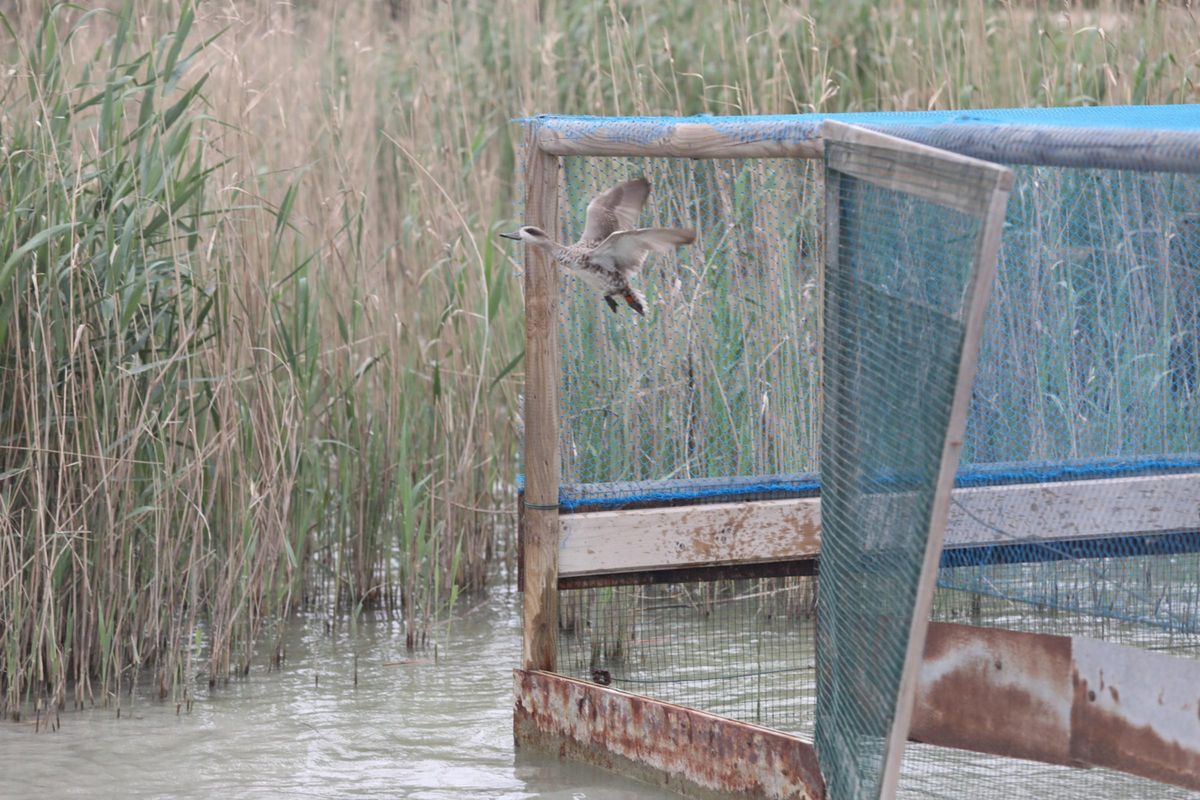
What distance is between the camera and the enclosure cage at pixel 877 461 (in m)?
2.46

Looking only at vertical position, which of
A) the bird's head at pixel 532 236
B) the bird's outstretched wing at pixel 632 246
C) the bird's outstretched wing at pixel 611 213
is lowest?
the bird's outstretched wing at pixel 632 246

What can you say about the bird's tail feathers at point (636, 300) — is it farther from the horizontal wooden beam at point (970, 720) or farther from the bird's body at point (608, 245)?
the horizontal wooden beam at point (970, 720)

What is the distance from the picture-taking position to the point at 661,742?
3588 mm

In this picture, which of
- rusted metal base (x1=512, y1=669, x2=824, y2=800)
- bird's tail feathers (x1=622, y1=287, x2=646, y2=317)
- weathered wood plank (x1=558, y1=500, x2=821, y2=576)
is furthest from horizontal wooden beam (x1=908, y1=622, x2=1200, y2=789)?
bird's tail feathers (x1=622, y1=287, x2=646, y2=317)

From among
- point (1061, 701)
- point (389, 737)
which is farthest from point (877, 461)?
point (389, 737)

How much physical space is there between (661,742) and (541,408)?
0.86 m

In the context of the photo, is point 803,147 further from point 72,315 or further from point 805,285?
point 72,315

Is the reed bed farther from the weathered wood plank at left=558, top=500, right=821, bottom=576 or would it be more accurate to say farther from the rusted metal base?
the rusted metal base

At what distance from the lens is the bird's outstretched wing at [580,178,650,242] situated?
3.66 metres

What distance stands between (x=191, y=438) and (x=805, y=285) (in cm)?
186

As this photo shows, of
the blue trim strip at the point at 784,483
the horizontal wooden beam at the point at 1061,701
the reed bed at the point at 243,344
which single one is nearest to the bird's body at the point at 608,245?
the blue trim strip at the point at 784,483

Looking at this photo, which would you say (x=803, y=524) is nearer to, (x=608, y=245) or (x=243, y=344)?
(x=608, y=245)

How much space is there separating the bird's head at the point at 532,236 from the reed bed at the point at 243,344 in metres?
0.76

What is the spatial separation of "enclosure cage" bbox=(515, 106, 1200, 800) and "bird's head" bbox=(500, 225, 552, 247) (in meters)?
0.12
